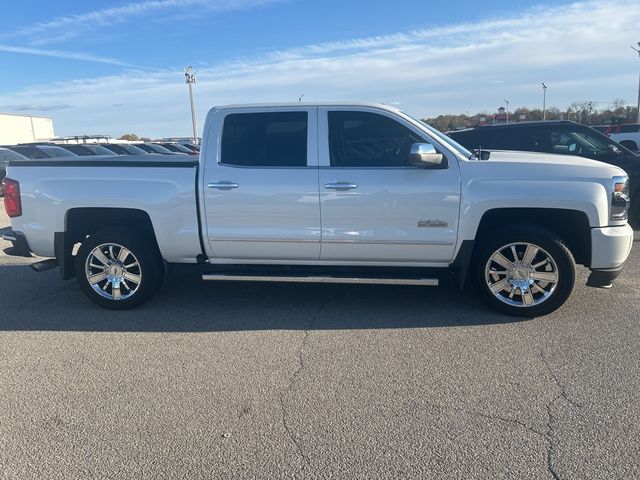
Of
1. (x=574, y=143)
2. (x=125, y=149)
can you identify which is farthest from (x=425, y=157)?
(x=125, y=149)

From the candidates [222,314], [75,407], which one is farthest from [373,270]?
[75,407]

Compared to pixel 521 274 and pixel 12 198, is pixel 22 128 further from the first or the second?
pixel 521 274

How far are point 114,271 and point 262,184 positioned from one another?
1819 mm

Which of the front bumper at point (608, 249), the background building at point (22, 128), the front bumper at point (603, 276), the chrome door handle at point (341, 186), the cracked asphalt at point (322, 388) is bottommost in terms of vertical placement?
the cracked asphalt at point (322, 388)

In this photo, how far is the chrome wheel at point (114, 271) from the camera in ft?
17.2

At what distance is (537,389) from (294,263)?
249 cm

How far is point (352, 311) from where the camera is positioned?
5.11 metres

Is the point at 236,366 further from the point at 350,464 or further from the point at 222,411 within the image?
the point at 350,464

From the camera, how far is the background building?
64438mm

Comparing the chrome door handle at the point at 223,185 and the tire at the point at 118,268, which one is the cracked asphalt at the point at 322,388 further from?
the chrome door handle at the point at 223,185

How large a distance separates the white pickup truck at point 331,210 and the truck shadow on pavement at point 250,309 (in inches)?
12.5

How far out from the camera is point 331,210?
484cm

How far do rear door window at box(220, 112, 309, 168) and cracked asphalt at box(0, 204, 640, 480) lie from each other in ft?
4.93

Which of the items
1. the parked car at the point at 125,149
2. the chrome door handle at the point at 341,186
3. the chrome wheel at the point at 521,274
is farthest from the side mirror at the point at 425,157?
the parked car at the point at 125,149
